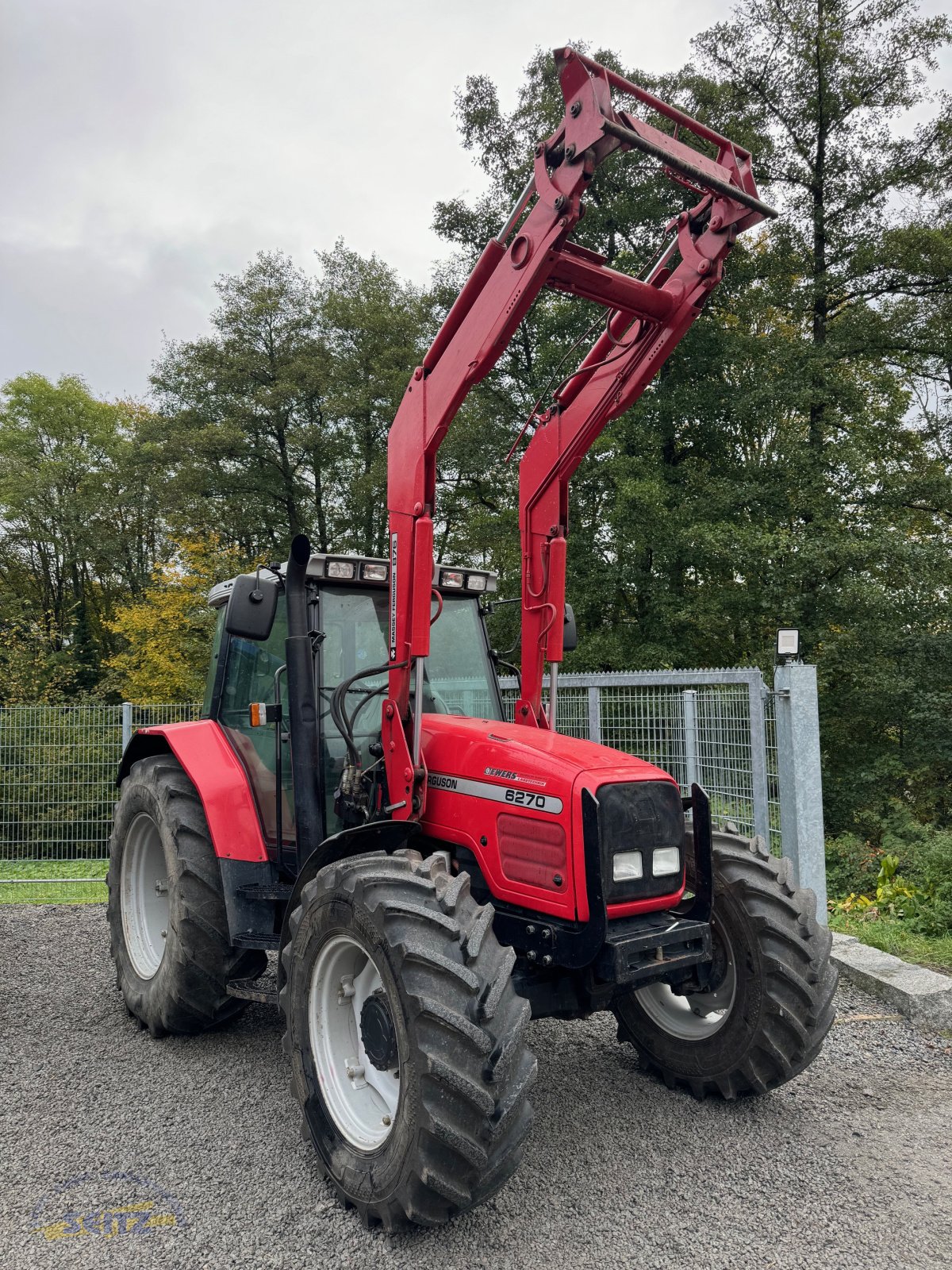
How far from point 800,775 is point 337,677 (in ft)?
10.3

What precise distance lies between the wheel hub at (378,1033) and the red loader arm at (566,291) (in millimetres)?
737

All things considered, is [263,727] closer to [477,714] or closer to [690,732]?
[477,714]

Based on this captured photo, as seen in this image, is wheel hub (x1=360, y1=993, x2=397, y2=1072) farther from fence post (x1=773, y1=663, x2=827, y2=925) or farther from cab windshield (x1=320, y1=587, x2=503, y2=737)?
fence post (x1=773, y1=663, x2=827, y2=925)

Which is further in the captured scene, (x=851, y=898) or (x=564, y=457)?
(x=851, y=898)

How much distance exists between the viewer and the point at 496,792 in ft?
10.6

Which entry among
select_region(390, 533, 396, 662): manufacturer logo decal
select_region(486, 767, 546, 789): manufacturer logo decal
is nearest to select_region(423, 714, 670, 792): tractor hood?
select_region(486, 767, 546, 789): manufacturer logo decal

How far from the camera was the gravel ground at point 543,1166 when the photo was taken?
2.61 meters

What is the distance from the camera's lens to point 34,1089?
3.72 metres

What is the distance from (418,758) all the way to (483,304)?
170 cm

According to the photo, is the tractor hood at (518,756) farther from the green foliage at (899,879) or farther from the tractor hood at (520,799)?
the green foliage at (899,879)

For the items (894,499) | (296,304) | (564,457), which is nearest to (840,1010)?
(564,457)

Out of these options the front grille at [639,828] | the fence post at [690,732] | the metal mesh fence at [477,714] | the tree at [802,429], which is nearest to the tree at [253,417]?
the tree at [802,429]

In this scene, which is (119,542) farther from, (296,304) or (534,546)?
(534,546)

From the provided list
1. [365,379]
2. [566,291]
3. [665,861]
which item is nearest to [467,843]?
[665,861]
